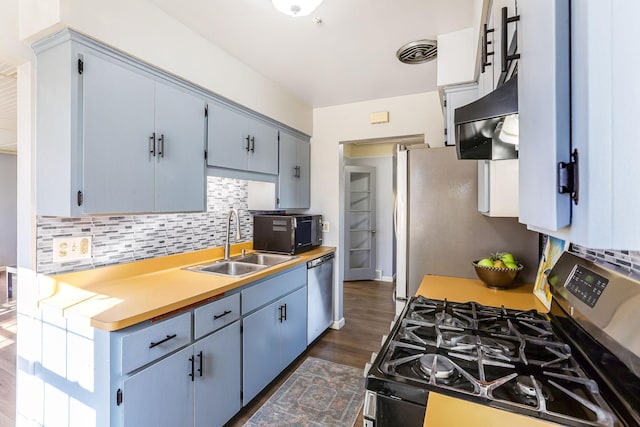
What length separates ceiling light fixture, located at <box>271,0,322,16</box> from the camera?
1.50m

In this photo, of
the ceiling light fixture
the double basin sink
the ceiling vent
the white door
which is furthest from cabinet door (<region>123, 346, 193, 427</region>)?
the white door

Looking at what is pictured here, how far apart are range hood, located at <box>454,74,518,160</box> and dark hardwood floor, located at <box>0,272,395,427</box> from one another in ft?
4.39

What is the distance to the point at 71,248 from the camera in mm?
1661

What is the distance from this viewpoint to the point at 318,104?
3328 mm

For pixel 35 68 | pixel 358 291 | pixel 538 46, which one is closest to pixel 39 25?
pixel 35 68

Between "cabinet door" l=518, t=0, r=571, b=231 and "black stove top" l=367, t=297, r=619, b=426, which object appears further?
"black stove top" l=367, t=297, r=619, b=426

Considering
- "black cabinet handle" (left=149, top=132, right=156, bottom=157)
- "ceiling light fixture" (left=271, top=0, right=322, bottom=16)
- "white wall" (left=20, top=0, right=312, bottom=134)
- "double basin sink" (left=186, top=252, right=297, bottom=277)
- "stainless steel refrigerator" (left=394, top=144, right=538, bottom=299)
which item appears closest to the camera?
"white wall" (left=20, top=0, right=312, bottom=134)

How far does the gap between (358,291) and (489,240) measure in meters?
3.04

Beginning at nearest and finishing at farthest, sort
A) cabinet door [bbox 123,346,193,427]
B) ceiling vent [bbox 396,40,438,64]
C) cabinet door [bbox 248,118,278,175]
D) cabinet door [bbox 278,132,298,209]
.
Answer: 1. cabinet door [bbox 123,346,193,427]
2. ceiling vent [bbox 396,40,438,64]
3. cabinet door [bbox 248,118,278,175]
4. cabinet door [bbox 278,132,298,209]

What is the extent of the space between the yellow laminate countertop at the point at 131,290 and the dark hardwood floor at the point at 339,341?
2.99 feet

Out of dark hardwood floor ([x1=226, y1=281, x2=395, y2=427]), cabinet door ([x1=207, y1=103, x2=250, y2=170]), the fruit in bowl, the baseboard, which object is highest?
cabinet door ([x1=207, y1=103, x2=250, y2=170])

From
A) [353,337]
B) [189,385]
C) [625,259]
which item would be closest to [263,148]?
[189,385]

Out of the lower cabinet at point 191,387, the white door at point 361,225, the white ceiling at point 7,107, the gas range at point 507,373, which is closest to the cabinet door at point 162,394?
the lower cabinet at point 191,387

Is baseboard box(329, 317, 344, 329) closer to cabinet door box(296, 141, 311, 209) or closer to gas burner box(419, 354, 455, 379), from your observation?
cabinet door box(296, 141, 311, 209)
